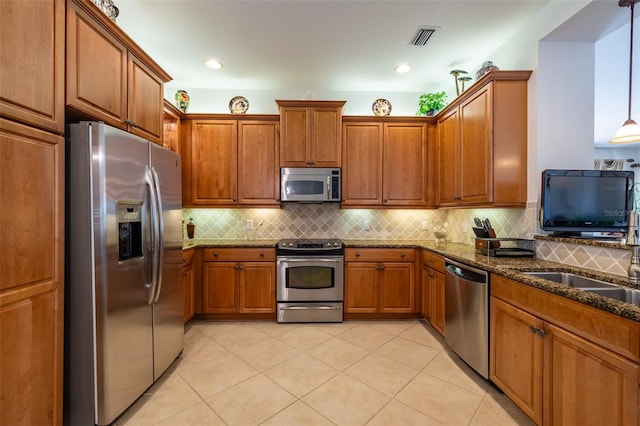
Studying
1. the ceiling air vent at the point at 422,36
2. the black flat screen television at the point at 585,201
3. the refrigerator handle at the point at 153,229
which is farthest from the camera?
the ceiling air vent at the point at 422,36

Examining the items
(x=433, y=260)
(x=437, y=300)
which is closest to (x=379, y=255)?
(x=433, y=260)

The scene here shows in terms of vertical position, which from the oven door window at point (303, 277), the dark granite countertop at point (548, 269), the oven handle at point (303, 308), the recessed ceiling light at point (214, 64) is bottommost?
the oven handle at point (303, 308)

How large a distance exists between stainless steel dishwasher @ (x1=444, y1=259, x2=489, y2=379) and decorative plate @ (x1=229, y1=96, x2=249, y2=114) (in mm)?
3014

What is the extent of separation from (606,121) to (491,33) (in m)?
4.53

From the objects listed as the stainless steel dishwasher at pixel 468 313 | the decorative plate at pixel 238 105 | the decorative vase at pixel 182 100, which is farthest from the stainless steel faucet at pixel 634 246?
the decorative vase at pixel 182 100

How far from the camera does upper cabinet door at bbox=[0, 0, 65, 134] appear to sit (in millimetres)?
1159

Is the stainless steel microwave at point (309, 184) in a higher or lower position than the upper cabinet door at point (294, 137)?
lower

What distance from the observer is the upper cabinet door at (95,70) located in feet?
4.73

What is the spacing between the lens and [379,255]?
3.15 meters

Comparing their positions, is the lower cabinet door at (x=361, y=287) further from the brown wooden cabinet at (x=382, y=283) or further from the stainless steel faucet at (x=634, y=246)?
the stainless steel faucet at (x=634, y=246)

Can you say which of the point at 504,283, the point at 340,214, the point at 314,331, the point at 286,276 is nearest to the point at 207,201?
the point at 286,276

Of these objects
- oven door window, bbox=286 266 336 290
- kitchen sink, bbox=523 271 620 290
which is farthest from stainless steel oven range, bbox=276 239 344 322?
kitchen sink, bbox=523 271 620 290

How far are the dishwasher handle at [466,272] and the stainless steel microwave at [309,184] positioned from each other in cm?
146

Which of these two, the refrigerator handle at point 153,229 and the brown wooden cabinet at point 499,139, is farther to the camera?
the brown wooden cabinet at point 499,139
